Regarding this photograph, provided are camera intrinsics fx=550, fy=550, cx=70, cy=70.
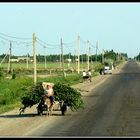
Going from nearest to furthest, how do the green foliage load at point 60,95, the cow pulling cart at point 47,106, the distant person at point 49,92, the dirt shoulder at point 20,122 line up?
the dirt shoulder at point 20,122 < the distant person at point 49,92 < the cow pulling cart at point 47,106 < the green foliage load at point 60,95

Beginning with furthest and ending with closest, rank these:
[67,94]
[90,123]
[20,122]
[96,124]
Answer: [67,94] → [20,122] → [90,123] → [96,124]

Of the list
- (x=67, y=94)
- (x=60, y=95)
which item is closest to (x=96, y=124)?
(x=67, y=94)

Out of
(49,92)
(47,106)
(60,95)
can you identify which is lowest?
(47,106)

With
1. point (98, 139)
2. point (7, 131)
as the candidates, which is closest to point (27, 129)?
point (7, 131)

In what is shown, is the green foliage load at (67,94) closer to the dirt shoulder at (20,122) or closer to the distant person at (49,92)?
the distant person at (49,92)

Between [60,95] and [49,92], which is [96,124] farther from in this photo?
[60,95]

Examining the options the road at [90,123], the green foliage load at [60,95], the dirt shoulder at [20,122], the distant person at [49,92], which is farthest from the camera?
the green foliage load at [60,95]

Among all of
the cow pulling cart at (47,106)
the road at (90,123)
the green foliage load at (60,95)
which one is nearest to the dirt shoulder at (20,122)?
the road at (90,123)

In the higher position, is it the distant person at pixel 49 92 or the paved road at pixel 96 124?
the distant person at pixel 49 92

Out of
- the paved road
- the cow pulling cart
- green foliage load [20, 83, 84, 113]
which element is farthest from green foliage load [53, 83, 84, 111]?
the paved road

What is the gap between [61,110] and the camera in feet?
74.6

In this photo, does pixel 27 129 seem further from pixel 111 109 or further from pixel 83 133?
pixel 111 109

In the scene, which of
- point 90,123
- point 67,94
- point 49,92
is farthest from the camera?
point 67,94

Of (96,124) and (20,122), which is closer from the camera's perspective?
(96,124)
